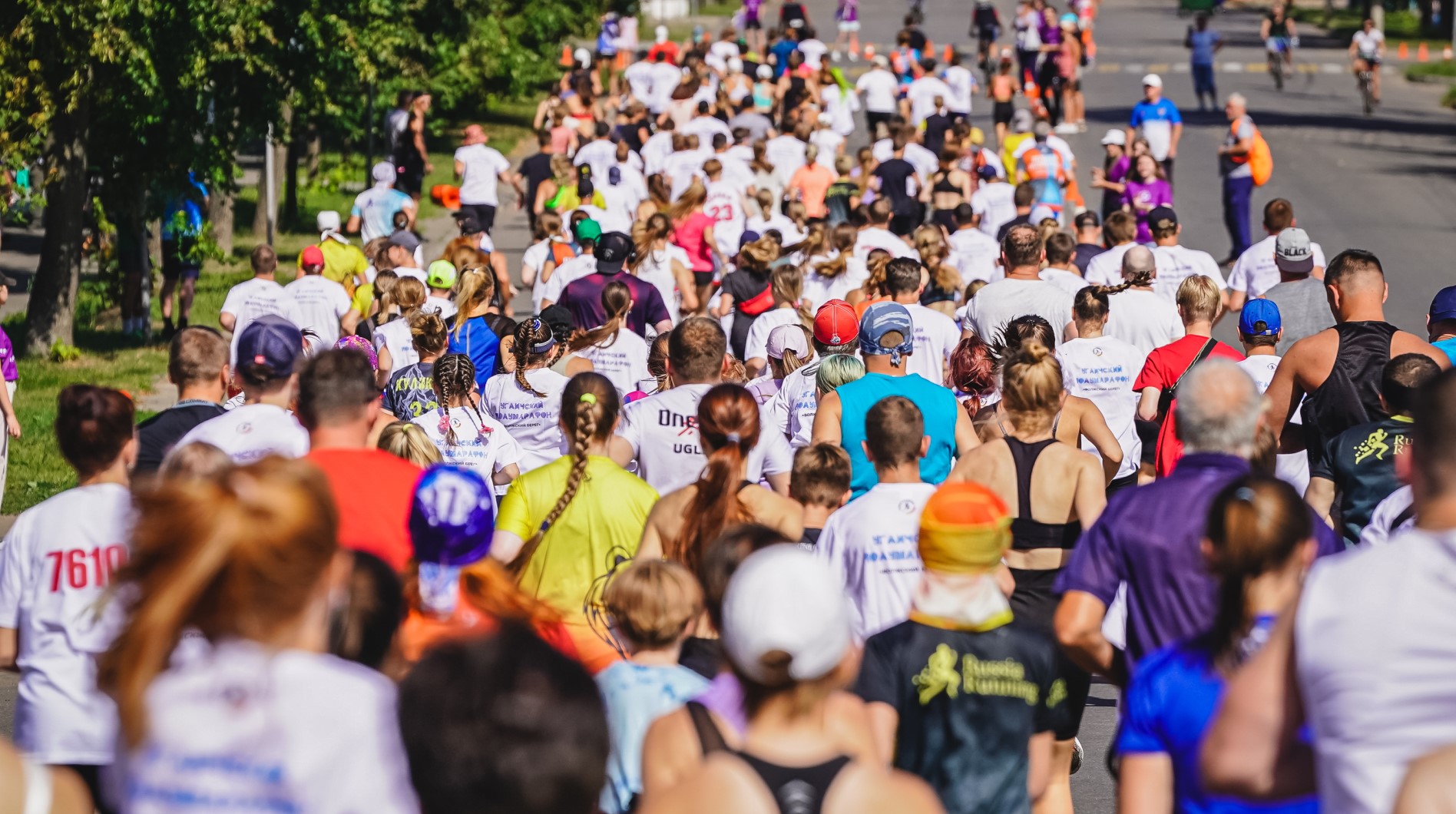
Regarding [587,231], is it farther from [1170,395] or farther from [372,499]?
[372,499]

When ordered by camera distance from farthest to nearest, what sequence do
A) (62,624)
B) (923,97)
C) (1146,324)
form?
(923,97), (1146,324), (62,624)

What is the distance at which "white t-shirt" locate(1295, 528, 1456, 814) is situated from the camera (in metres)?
3.16

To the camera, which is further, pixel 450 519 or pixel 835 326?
pixel 835 326

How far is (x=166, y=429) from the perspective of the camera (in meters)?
6.17

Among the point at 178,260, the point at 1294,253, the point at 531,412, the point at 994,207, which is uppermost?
the point at 994,207

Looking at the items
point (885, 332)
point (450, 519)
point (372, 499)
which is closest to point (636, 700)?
point (450, 519)

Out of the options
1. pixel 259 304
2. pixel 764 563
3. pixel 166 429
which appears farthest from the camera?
pixel 259 304

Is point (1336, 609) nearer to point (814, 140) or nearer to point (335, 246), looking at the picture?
point (335, 246)

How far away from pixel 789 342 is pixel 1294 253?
3.17 metres

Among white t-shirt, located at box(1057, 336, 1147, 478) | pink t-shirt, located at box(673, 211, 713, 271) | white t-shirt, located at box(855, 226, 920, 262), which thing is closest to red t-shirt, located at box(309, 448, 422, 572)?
white t-shirt, located at box(1057, 336, 1147, 478)

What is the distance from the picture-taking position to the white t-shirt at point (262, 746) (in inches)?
118

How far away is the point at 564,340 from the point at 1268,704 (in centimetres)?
649

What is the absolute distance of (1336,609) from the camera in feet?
10.5

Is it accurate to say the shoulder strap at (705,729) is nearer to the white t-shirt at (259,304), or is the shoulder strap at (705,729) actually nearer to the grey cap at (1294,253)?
the grey cap at (1294,253)
